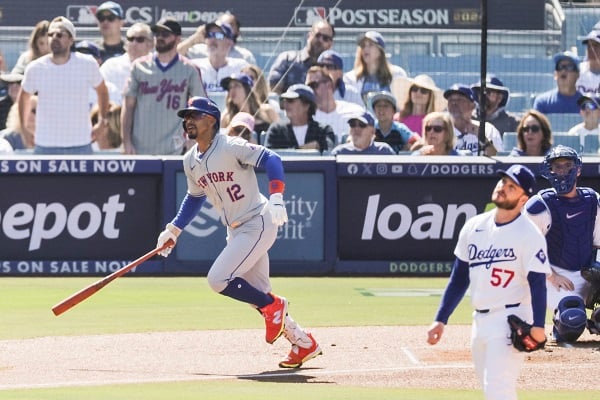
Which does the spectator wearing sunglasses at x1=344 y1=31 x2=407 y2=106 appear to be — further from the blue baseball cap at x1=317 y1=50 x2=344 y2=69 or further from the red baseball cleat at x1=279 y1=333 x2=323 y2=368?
the red baseball cleat at x1=279 y1=333 x2=323 y2=368

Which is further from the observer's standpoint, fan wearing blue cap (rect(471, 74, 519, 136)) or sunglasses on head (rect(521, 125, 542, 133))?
fan wearing blue cap (rect(471, 74, 519, 136))

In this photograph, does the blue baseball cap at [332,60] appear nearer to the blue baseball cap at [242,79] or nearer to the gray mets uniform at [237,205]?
the blue baseball cap at [242,79]

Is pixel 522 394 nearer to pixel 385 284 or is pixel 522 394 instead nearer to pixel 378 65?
pixel 385 284

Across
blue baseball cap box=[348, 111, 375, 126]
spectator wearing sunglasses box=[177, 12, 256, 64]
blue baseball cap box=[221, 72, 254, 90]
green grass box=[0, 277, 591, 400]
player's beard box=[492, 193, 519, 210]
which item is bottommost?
green grass box=[0, 277, 591, 400]

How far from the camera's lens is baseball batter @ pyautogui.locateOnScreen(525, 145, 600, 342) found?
9.79m

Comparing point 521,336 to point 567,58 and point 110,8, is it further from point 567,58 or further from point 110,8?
point 110,8

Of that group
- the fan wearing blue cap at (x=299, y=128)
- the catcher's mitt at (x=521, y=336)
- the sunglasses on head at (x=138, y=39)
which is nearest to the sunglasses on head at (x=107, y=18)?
the sunglasses on head at (x=138, y=39)

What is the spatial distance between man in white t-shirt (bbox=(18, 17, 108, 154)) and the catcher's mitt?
30.1ft

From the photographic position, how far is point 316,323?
11188 millimetres


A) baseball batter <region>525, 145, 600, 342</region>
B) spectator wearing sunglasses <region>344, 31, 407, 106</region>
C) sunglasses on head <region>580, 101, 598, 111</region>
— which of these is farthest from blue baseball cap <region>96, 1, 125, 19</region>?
baseball batter <region>525, 145, 600, 342</region>

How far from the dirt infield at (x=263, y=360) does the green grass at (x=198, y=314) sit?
11.4 inches

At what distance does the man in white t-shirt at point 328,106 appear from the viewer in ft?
51.8

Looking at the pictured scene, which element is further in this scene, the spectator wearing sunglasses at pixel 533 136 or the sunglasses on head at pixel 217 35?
the sunglasses on head at pixel 217 35

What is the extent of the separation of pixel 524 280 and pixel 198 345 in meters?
3.82
